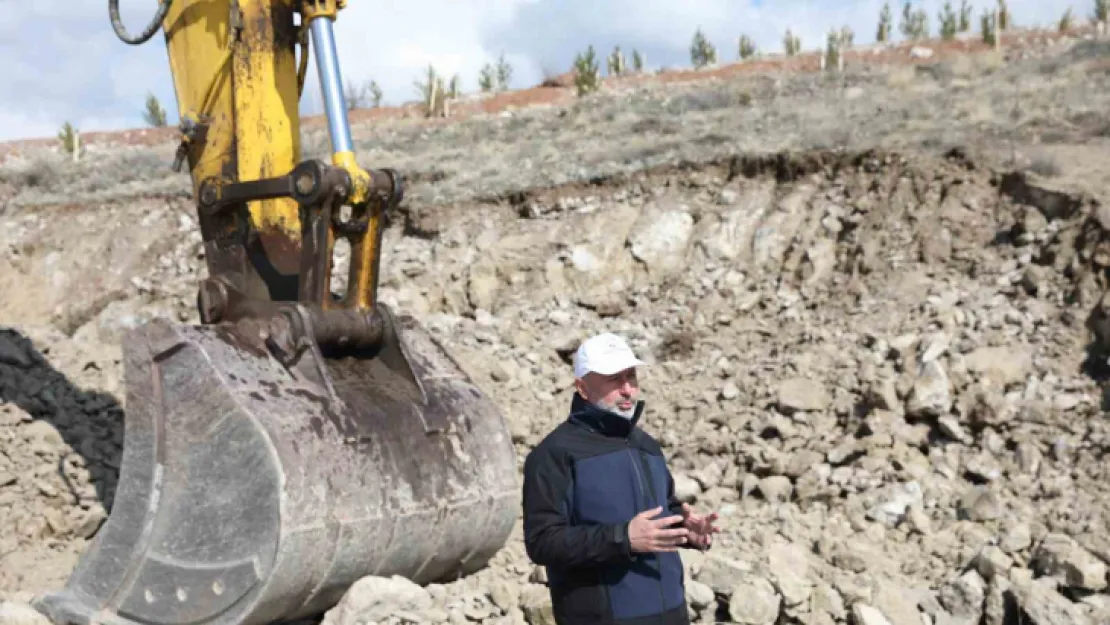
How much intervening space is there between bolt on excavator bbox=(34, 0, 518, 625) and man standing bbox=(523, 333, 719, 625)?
4.79ft

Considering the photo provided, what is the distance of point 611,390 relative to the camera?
315 centimetres

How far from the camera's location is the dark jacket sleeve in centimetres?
295

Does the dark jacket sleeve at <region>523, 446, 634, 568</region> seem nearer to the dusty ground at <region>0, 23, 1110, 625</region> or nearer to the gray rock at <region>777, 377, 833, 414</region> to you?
the dusty ground at <region>0, 23, 1110, 625</region>

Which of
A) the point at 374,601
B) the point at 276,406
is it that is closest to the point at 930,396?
the point at 374,601

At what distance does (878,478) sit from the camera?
7.35 metres

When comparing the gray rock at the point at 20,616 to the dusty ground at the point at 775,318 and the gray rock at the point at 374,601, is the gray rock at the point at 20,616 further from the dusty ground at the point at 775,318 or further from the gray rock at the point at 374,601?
the gray rock at the point at 374,601

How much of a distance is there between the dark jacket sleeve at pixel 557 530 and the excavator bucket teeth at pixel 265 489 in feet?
4.67

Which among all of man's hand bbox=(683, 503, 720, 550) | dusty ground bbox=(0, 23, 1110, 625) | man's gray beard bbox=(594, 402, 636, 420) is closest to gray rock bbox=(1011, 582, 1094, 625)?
dusty ground bbox=(0, 23, 1110, 625)

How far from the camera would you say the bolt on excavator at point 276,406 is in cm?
431

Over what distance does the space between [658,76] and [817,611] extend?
68.2ft

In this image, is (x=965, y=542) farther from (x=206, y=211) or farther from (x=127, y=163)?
(x=127, y=163)

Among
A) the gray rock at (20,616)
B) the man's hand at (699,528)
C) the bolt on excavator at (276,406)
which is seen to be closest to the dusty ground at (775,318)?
the bolt on excavator at (276,406)

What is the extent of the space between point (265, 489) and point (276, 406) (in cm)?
36

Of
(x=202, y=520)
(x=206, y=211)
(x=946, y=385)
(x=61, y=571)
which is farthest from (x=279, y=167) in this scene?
(x=946, y=385)
